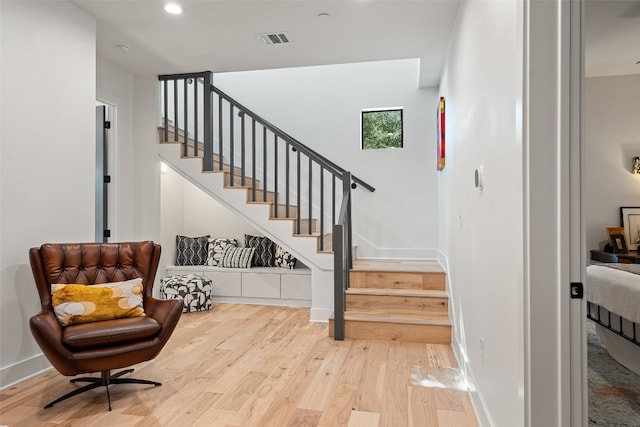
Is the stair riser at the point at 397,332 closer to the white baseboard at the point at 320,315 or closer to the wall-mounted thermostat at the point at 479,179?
the white baseboard at the point at 320,315

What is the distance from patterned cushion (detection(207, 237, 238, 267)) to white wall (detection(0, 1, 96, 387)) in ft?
6.74

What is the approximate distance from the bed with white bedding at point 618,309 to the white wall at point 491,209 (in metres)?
1.01

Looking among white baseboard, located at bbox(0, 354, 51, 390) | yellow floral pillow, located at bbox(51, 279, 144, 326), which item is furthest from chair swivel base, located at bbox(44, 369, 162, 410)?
white baseboard, located at bbox(0, 354, 51, 390)

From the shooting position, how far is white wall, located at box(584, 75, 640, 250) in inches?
203

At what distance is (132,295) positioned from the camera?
2762 mm

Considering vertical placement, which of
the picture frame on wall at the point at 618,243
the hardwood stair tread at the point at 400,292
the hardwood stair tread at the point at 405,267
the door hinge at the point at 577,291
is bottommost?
the hardwood stair tread at the point at 400,292

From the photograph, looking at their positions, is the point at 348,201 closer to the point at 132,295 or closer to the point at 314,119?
the point at 314,119

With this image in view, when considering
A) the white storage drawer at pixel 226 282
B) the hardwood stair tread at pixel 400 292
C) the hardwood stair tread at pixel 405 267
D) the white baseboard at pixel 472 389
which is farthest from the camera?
the white storage drawer at pixel 226 282

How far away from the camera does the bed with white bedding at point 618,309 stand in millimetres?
2637

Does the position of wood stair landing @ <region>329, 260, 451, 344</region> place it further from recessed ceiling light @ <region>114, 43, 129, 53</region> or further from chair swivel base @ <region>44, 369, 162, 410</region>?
recessed ceiling light @ <region>114, 43, 129, 53</region>

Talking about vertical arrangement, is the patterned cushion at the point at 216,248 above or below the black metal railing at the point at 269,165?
below

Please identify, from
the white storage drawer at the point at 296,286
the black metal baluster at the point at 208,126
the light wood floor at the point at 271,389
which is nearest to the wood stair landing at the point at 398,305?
the light wood floor at the point at 271,389

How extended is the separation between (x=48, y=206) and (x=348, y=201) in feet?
8.62

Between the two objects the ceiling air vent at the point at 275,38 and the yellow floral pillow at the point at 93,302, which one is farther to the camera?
the ceiling air vent at the point at 275,38
